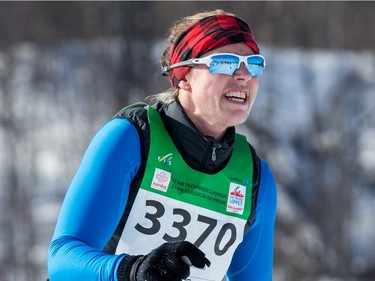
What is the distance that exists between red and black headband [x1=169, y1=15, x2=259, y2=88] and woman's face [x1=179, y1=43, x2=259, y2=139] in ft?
0.06

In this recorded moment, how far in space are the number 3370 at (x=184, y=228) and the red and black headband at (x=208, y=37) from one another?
42cm

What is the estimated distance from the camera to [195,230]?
3020 millimetres

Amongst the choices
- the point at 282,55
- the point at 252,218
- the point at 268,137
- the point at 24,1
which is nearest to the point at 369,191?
the point at 268,137

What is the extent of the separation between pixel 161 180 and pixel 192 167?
13 cm

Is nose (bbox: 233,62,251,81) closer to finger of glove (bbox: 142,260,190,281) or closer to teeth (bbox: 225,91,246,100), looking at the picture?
teeth (bbox: 225,91,246,100)

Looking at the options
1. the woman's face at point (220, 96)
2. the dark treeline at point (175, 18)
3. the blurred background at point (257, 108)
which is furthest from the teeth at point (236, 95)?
the dark treeline at point (175, 18)

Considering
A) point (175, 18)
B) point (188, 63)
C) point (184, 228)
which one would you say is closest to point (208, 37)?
point (188, 63)

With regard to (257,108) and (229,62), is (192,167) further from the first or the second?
(257,108)

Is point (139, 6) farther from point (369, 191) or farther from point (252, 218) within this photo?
point (252, 218)

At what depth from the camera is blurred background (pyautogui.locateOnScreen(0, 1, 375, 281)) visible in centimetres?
1310

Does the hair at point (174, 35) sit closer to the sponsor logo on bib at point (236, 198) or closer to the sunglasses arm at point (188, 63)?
the sunglasses arm at point (188, 63)

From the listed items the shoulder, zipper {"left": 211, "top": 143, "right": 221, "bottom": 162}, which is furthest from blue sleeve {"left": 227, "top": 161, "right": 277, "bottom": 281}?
the shoulder

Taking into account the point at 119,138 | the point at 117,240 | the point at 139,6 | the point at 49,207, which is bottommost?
the point at 117,240

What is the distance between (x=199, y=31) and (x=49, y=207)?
11770 mm
